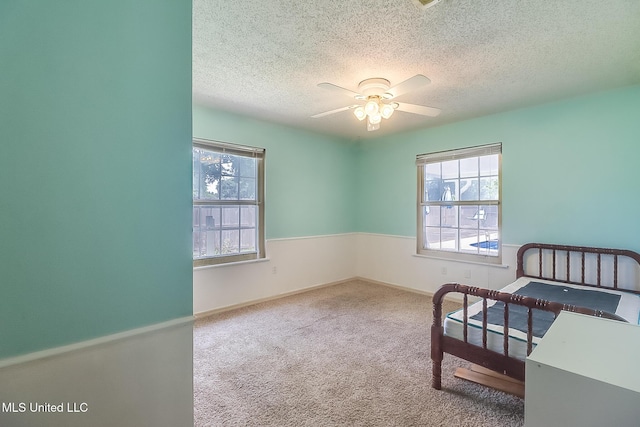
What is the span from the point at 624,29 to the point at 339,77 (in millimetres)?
1952

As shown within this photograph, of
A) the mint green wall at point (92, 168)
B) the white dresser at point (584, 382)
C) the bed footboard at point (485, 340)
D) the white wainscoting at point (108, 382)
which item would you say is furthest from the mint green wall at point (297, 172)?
the white dresser at point (584, 382)

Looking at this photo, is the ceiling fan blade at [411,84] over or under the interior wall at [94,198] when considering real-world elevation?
over

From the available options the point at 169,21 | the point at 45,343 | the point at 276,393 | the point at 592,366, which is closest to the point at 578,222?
the point at 592,366

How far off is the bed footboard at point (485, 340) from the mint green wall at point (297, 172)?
2588 millimetres

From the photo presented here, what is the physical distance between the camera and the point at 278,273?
4.18 meters

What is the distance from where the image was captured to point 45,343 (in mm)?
849

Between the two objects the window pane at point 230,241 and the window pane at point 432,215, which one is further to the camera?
the window pane at point 432,215

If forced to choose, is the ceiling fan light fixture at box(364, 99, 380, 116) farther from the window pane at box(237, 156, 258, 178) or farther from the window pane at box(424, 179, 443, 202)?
the window pane at box(424, 179, 443, 202)

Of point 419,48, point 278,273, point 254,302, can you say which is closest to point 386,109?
point 419,48

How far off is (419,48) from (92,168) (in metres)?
2.16

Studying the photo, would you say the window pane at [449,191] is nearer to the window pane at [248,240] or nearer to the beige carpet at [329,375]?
the beige carpet at [329,375]

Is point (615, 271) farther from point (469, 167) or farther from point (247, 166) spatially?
point (247, 166)

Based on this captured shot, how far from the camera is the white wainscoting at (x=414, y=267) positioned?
365 cm

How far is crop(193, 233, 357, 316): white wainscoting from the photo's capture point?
3480 millimetres
